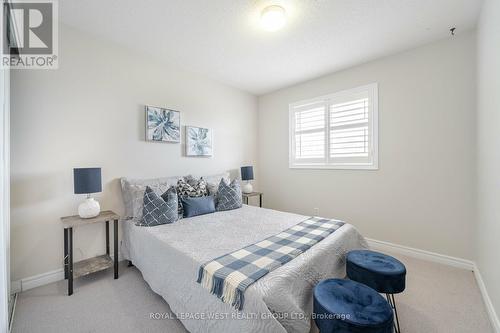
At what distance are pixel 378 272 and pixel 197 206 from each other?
1.99 m

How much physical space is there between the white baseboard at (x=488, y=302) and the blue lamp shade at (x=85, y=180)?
3.52m

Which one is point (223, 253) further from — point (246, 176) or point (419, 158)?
point (419, 158)

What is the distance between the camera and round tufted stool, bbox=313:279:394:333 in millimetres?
1107

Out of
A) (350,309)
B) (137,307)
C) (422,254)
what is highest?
(350,309)

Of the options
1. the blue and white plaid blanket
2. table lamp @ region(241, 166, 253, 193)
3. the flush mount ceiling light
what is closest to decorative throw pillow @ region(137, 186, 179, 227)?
the blue and white plaid blanket

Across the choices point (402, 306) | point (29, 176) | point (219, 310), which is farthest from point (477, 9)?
point (29, 176)

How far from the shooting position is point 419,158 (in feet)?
8.96

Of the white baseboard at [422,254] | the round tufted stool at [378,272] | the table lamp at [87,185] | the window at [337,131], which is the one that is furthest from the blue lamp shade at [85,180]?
the white baseboard at [422,254]

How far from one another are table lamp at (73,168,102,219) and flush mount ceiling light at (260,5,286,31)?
2260 mm

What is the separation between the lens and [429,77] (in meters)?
2.65

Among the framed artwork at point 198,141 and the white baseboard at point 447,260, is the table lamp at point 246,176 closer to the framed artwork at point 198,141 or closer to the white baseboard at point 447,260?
the framed artwork at point 198,141

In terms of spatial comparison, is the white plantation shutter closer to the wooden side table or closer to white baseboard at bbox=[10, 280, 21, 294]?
the wooden side table

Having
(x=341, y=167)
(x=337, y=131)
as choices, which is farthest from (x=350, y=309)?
(x=337, y=131)

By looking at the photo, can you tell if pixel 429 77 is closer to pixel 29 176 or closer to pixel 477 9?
pixel 477 9
